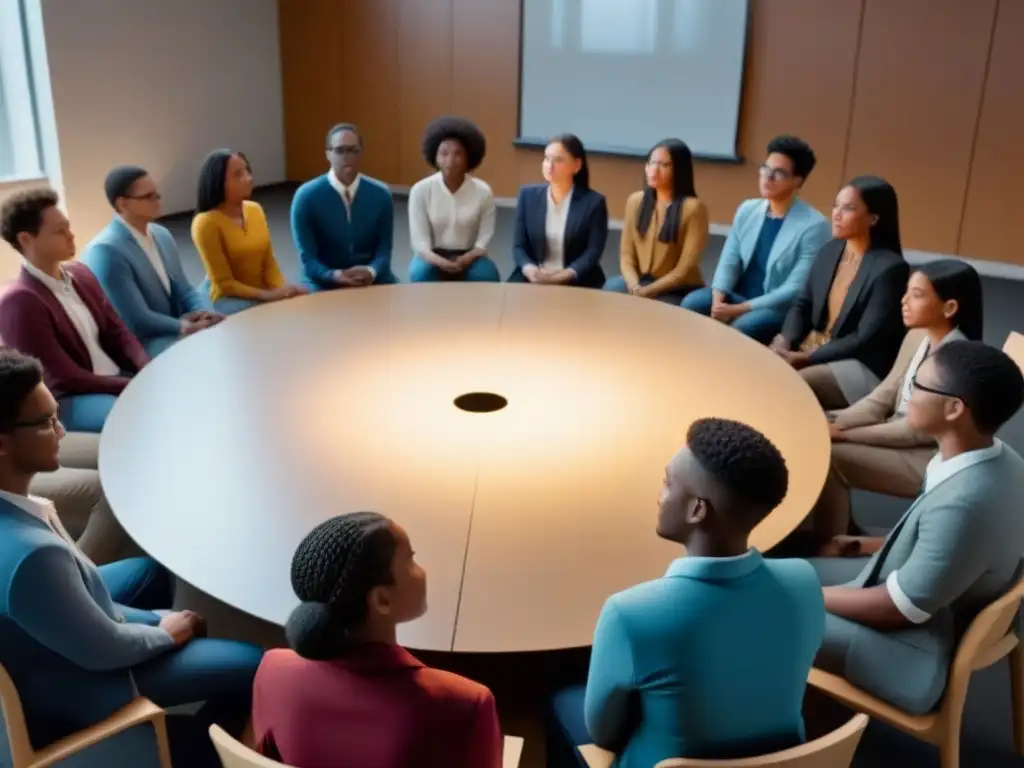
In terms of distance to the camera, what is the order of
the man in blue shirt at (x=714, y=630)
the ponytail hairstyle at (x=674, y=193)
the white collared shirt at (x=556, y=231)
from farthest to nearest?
1. the white collared shirt at (x=556, y=231)
2. the ponytail hairstyle at (x=674, y=193)
3. the man in blue shirt at (x=714, y=630)

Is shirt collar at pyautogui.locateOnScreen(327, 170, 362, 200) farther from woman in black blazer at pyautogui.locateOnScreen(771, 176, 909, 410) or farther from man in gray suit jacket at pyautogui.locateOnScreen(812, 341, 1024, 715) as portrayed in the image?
man in gray suit jacket at pyautogui.locateOnScreen(812, 341, 1024, 715)

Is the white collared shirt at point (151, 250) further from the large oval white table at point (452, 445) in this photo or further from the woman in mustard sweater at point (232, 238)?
the large oval white table at point (452, 445)

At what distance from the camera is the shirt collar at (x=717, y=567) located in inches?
56.2

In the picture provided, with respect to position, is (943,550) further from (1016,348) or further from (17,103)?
(17,103)

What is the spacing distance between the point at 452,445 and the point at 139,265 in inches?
77.3

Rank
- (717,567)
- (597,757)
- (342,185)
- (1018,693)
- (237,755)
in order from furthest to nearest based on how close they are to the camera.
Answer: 1. (342,185)
2. (1018,693)
3. (597,757)
4. (717,567)
5. (237,755)

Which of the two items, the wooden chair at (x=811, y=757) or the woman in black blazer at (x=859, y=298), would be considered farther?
the woman in black blazer at (x=859, y=298)

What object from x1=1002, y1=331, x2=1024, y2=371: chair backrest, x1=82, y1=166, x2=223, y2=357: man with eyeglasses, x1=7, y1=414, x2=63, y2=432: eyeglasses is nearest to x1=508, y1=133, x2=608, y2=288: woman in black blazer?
x1=82, y1=166, x2=223, y2=357: man with eyeglasses

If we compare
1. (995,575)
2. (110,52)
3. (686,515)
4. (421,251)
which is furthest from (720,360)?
(110,52)

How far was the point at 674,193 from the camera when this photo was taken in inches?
175

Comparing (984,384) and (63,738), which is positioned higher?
(984,384)

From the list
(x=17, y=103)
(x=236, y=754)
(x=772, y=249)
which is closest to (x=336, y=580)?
(x=236, y=754)

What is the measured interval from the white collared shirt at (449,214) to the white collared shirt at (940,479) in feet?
10.3

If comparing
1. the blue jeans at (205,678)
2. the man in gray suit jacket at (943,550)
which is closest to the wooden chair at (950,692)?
the man in gray suit jacket at (943,550)
